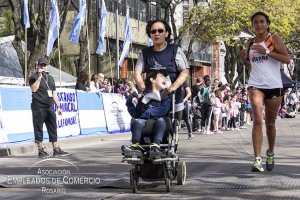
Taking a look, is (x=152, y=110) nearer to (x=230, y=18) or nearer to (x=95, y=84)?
(x=95, y=84)

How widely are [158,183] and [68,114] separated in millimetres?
11877

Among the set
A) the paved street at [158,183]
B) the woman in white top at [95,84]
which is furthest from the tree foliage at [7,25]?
the paved street at [158,183]

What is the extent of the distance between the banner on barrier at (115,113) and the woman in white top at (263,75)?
1424cm

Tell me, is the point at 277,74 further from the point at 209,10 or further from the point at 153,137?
the point at 209,10

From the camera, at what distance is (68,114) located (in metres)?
20.4

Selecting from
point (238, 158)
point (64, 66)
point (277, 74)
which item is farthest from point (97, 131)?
point (64, 66)

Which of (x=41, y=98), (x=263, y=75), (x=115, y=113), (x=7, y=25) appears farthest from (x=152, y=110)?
(x=7, y=25)

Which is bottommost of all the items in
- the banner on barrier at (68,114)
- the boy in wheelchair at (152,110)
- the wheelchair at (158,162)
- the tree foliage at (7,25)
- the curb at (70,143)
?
the curb at (70,143)

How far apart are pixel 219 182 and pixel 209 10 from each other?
3934 cm

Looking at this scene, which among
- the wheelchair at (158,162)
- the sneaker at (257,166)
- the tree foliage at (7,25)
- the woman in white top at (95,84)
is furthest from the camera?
the tree foliage at (7,25)

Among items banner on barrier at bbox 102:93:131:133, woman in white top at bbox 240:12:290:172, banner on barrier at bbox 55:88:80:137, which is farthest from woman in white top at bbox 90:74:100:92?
woman in white top at bbox 240:12:290:172

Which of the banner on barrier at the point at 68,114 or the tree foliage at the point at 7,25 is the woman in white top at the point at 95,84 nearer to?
the banner on barrier at the point at 68,114

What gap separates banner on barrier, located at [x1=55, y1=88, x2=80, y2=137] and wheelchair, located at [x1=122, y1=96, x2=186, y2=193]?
11368mm

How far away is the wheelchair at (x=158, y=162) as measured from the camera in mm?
7961
